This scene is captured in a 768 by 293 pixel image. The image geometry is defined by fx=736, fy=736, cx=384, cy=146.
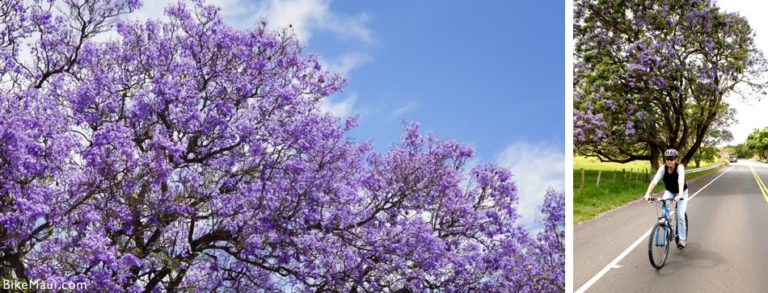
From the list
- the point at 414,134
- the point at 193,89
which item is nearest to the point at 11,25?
the point at 193,89

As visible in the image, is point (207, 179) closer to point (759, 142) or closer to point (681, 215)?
point (681, 215)

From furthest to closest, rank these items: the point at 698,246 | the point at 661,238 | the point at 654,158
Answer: the point at 654,158 < the point at 698,246 < the point at 661,238

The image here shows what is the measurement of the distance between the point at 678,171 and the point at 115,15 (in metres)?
4.51

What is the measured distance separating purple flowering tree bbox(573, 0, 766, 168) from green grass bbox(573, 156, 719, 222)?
0.29 meters

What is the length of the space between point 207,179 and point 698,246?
12.3 feet

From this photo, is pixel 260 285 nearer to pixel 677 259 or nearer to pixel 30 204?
pixel 30 204

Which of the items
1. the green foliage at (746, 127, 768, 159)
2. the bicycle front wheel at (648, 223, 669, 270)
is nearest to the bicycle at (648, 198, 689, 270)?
the bicycle front wheel at (648, 223, 669, 270)

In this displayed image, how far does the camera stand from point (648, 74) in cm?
726

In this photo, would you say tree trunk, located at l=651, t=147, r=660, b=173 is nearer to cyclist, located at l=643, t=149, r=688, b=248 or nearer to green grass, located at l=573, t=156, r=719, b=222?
green grass, located at l=573, t=156, r=719, b=222

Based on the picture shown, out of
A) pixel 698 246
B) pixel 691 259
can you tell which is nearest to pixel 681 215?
pixel 691 259

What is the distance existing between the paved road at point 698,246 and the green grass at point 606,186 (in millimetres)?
180

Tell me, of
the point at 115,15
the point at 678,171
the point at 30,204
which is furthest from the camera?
the point at 115,15

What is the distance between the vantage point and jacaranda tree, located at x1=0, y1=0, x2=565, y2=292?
4.80 meters

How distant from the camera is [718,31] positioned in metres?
6.85
